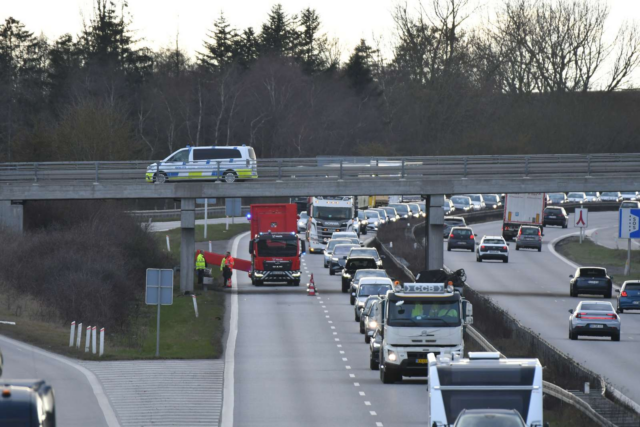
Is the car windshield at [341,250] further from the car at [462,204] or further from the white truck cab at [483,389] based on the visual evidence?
the car at [462,204]

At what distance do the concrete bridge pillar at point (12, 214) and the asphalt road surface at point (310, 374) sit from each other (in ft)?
34.4

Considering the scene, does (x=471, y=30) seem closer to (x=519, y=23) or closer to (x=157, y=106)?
(x=519, y=23)

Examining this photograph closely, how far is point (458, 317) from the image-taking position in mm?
25234

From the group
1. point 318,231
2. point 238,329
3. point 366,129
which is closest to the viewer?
point 238,329

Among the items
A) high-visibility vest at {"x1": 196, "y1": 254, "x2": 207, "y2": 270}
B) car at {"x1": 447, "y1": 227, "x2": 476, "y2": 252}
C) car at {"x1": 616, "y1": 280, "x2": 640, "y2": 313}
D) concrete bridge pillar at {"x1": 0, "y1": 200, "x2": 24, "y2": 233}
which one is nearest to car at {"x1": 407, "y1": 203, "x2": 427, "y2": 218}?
car at {"x1": 447, "y1": 227, "x2": 476, "y2": 252}

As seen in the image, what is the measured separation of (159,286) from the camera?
2916 centimetres

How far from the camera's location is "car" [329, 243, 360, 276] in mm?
57125

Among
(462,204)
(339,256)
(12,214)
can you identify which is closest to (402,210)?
(462,204)

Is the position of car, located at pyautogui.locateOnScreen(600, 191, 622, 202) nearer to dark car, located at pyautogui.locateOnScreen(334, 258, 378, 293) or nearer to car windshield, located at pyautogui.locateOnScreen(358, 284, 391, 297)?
dark car, located at pyautogui.locateOnScreen(334, 258, 378, 293)

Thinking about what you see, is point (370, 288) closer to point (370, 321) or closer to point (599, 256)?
point (370, 321)

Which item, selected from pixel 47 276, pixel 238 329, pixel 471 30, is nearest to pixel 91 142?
pixel 47 276

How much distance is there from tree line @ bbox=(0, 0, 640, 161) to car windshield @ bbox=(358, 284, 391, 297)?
54139 millimetres

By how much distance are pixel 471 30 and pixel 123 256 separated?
193 ft

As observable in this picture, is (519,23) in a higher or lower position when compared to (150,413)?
higher
